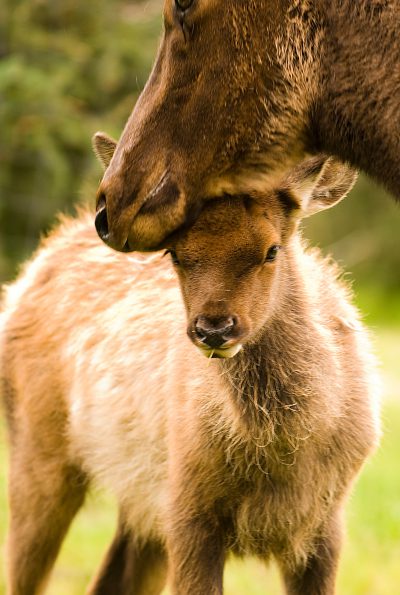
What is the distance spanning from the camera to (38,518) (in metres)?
6.15

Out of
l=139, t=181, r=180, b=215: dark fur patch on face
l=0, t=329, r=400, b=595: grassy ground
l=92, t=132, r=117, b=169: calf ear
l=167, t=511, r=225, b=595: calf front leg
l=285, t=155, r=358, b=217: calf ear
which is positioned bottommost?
l=0, t=329, r=400, b=595: grassy ground

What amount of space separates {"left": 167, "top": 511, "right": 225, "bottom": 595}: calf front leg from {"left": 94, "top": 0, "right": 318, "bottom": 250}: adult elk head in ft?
6.22

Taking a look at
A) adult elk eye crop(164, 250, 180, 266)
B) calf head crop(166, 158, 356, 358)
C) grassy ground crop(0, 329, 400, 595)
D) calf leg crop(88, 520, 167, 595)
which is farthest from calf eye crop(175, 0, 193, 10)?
calf leg crop(88, 520, 167, 595)

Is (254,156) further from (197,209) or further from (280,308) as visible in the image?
(280,308)

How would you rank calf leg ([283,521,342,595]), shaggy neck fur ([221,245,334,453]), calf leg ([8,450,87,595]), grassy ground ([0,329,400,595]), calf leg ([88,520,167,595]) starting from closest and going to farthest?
1. shaggy neck fur ([221,245,334,453])
2. calf leg ([283,521,342,595])
3. calf leg ([8,450,87,595])
4. calf leg ([88,520,167,595])
5. grassy ground ([0,329,400,595])

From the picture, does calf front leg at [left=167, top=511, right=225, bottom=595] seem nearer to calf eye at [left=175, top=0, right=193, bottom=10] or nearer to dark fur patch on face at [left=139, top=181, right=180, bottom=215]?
dark fur patch on face at [left=139, top=181, right=180, bottom=215]

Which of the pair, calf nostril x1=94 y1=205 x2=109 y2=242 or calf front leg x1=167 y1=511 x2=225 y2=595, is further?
calf front leg x1=167 y1=511 x2=225 y2=595

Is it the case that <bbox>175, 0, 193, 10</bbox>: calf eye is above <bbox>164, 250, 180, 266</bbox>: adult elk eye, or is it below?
above

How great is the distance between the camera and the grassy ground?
657cm

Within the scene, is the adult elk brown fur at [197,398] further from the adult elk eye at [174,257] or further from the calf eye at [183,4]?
the calf eye at [183,4]

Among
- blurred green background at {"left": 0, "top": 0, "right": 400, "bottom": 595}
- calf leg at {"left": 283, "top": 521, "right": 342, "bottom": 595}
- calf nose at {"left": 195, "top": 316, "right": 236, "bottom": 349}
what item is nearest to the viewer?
calf nose at {"left": 195, "top": 316, "right": 236, "bottom": 349}

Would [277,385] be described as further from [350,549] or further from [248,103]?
[350,549]

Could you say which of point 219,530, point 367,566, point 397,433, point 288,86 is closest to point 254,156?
point 288,86

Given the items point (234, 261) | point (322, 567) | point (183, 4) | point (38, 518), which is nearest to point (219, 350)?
point (234, 261)
